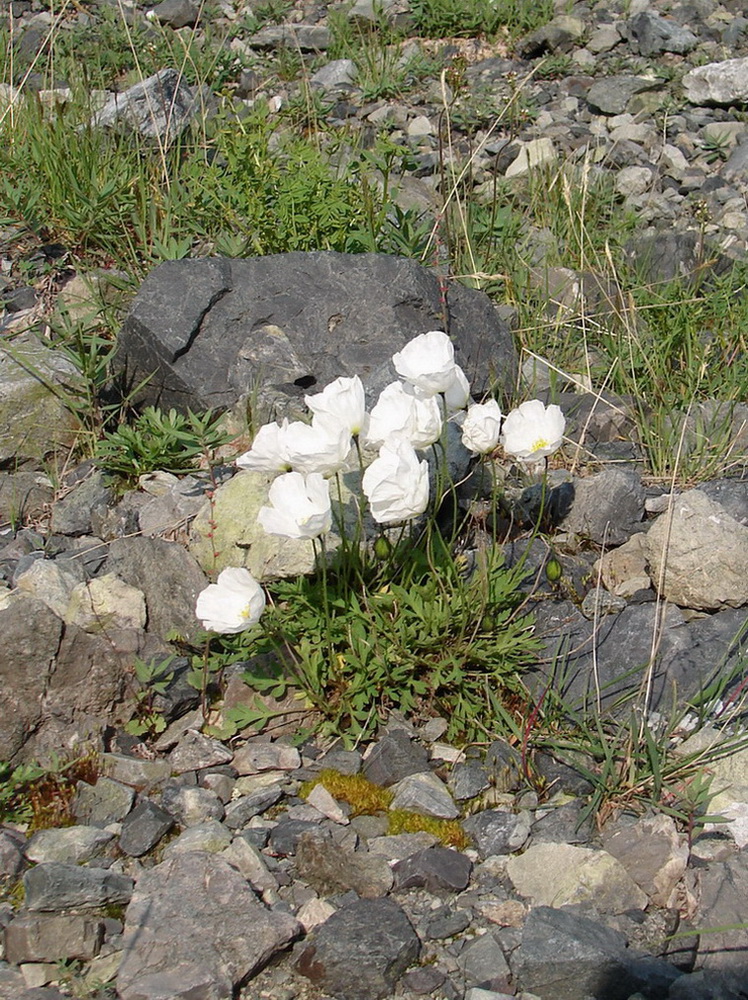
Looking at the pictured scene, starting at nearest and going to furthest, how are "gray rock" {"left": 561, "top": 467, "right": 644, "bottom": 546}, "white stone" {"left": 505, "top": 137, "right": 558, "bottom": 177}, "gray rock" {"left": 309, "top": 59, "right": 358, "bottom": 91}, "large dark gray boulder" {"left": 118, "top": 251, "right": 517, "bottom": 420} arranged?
1. "gray rock" {"left": 561, "top": 467, "right": 644, "bottom": 546}
2. "large dark gray boulder" {"left": 118, "top": 251, "right": 517, "bottom": 420}
3. "white stone" {"left": 505, "top": 137, "right": 558, "bottom": 177}
4. "gray rock" {"left": 309, "top": 59, "right": 358, "bottom": 91}

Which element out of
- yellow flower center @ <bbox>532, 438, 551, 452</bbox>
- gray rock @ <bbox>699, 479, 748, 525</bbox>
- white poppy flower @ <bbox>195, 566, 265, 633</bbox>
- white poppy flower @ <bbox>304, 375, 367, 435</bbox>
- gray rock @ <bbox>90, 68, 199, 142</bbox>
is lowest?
gray rock @ <bbox>699, 479, 748, 525</bbox>

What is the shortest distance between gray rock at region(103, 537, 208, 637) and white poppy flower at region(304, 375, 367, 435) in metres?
0.86

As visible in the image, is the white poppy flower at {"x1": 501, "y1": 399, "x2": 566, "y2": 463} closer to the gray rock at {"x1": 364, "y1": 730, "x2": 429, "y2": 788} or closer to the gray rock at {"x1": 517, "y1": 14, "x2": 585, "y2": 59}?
the gray rock at {"x1": 364, "y1": 730, "x2": 429, "y2": 788}

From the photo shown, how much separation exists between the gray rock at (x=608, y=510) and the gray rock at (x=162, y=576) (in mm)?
1331

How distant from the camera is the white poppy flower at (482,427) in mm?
3145

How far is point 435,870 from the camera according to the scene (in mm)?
2631

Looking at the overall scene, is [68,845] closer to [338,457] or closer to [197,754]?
[197,754]

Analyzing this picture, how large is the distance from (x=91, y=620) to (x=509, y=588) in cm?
127

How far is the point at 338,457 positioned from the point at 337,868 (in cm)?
102

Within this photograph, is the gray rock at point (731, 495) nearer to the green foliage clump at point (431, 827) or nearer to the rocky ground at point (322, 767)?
the rocky ground at point (322, 767)

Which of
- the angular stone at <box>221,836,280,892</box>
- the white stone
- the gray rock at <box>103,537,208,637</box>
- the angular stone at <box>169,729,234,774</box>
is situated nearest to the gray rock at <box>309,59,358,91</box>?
the white stone

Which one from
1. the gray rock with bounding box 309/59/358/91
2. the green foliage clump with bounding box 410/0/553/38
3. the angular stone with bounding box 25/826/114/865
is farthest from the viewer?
the green foliage clump with bounding box 410/0/553/38

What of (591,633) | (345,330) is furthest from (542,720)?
(345,330)

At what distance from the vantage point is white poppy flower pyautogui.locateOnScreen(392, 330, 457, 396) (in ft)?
9.76
